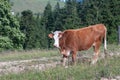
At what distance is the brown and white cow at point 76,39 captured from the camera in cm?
1275

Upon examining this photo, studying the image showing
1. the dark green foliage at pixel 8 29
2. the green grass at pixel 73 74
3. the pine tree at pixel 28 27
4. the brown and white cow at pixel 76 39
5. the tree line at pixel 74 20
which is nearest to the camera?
the green grass at pixel 73 74

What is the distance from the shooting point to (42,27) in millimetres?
87250

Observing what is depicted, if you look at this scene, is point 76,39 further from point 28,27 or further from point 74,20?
point 74,20

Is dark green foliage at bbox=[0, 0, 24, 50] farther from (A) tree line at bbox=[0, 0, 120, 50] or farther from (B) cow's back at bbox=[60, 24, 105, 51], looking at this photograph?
(B) cow's back at bbox=[60, 24, 105, 51]

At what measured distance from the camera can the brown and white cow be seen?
1275 centimetres

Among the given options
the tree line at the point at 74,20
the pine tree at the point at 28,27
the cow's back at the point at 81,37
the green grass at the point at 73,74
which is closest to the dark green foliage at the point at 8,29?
the tree line at the point at 74,20

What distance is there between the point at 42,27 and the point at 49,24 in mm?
5926

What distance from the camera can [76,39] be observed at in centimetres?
1291

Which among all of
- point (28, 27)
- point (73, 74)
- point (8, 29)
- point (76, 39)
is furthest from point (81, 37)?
point (28, 27)

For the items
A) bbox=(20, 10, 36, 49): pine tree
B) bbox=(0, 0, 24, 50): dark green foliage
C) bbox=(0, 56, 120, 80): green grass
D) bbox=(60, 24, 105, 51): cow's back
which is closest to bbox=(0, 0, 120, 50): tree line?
bbox=(20, 10, 36, 49): pine tree

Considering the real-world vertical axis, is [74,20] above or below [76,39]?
below

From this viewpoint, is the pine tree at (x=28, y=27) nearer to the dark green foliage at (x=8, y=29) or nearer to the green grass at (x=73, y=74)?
the dark green foliage at (x=8, y=29)

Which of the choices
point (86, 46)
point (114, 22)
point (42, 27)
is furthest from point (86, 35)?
point (42, 27)

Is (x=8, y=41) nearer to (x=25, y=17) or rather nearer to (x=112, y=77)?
(x=112, y=77)
